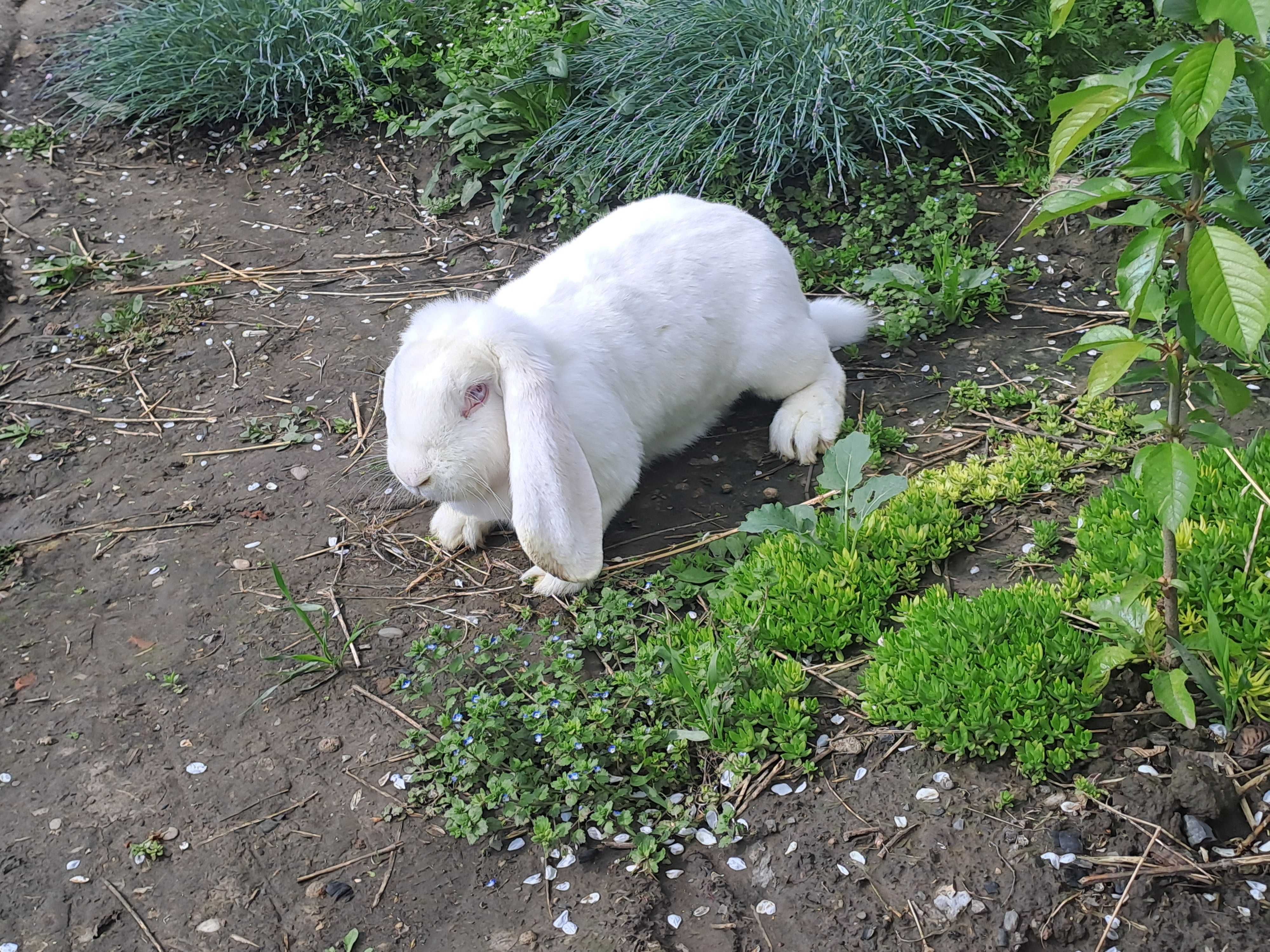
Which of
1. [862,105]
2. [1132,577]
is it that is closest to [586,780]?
[1132,577]

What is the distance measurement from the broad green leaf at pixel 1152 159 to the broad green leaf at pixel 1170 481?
55 cm

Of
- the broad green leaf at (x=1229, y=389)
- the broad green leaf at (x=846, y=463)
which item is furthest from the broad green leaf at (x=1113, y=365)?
the broad green leaf at (x=846, y=463)

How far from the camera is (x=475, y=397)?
299cm

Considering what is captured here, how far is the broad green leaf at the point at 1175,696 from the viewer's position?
7.45 feet

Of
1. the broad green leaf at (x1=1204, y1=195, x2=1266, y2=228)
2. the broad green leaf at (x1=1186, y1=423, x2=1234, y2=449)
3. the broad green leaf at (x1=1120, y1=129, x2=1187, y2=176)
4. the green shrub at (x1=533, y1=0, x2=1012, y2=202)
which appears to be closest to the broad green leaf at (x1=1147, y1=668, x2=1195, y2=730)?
the broad green leaf at (x1=1186, y1=423, x2=1234, y2=449)

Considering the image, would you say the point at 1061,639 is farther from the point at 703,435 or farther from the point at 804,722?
the point at 703,435

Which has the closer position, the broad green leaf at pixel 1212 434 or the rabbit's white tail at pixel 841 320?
the broad green leaf at pixel 1212 434

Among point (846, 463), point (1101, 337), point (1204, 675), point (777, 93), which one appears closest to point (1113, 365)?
point (1101, 337)

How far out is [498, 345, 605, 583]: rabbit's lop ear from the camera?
9.38ft

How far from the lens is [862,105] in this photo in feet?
16.2

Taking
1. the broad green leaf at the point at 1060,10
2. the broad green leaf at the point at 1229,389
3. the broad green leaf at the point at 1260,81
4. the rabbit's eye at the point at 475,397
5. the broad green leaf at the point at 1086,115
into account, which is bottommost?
the rabbit's eye at the point at 475,397

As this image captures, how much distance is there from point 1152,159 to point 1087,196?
0.42ft

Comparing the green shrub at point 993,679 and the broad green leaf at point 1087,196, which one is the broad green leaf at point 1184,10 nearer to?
the broad green leaf at point 1087,196

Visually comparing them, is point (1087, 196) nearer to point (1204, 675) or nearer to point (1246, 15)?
point (1246, 15)
